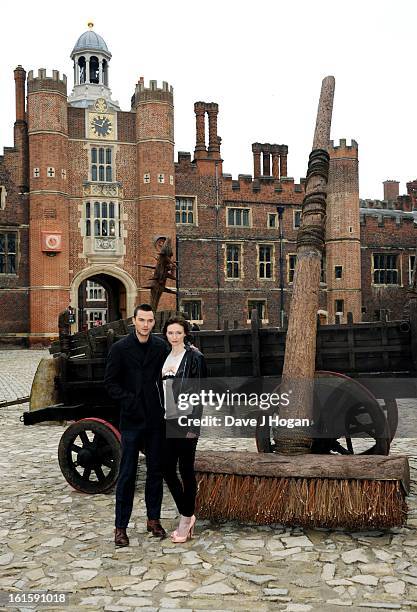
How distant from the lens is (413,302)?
21.4ft

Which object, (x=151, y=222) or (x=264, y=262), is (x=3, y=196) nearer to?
(x=151, y=222)

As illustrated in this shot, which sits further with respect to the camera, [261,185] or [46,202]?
[261,185]

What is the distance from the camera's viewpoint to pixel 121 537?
4734 millimetres

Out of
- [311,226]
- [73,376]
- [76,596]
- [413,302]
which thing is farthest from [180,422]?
[413,302]

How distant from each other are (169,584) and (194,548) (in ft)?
2.14

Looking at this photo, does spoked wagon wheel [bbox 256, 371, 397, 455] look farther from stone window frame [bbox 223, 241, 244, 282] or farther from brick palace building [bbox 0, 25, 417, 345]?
stone window frame [bbox 223, 241, 244, 282]

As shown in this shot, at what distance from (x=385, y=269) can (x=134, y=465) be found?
3553cm

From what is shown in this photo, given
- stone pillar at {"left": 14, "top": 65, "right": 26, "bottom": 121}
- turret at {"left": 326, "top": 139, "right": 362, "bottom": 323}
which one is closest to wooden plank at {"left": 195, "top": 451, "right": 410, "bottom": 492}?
stone pillar at {"left": 14, "top": 65, "right": 26, "bottom": 121}

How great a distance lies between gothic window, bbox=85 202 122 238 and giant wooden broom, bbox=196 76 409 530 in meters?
27.5

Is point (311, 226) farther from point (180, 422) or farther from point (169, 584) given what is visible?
point (169, 584)

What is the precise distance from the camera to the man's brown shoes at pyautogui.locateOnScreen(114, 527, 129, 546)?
4.72 meters

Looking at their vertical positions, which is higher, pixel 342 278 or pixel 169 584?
pixel 342 278

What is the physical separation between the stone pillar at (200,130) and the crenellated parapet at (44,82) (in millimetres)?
7851

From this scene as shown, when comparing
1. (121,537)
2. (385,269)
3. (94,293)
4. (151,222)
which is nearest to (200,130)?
(151,222)
